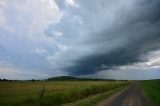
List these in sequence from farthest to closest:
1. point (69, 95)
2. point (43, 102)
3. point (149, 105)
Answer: point (69, 95) → point (149, 105) → point (43, 102)

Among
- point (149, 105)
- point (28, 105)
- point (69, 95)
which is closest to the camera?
point (28, 105)

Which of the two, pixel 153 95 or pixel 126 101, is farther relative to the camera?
pixel 153 95

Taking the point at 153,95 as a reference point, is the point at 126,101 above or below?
below

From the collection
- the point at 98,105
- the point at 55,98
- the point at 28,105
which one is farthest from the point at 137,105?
the point at 28,105

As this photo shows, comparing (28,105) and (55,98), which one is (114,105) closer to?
(55,98)

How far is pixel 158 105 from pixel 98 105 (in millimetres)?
6655

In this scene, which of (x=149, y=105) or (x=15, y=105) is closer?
(x=15, y=105)

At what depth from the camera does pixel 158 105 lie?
1069 inches

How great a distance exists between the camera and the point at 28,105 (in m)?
23.2

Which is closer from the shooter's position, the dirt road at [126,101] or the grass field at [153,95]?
the dirt road at [126,101]

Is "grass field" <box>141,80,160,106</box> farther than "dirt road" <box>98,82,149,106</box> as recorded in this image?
Yes

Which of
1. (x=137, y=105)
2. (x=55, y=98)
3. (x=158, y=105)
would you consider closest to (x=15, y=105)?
(x=55, y=98)

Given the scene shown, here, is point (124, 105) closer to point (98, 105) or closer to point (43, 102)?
point (98, 105)

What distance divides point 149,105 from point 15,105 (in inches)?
550
